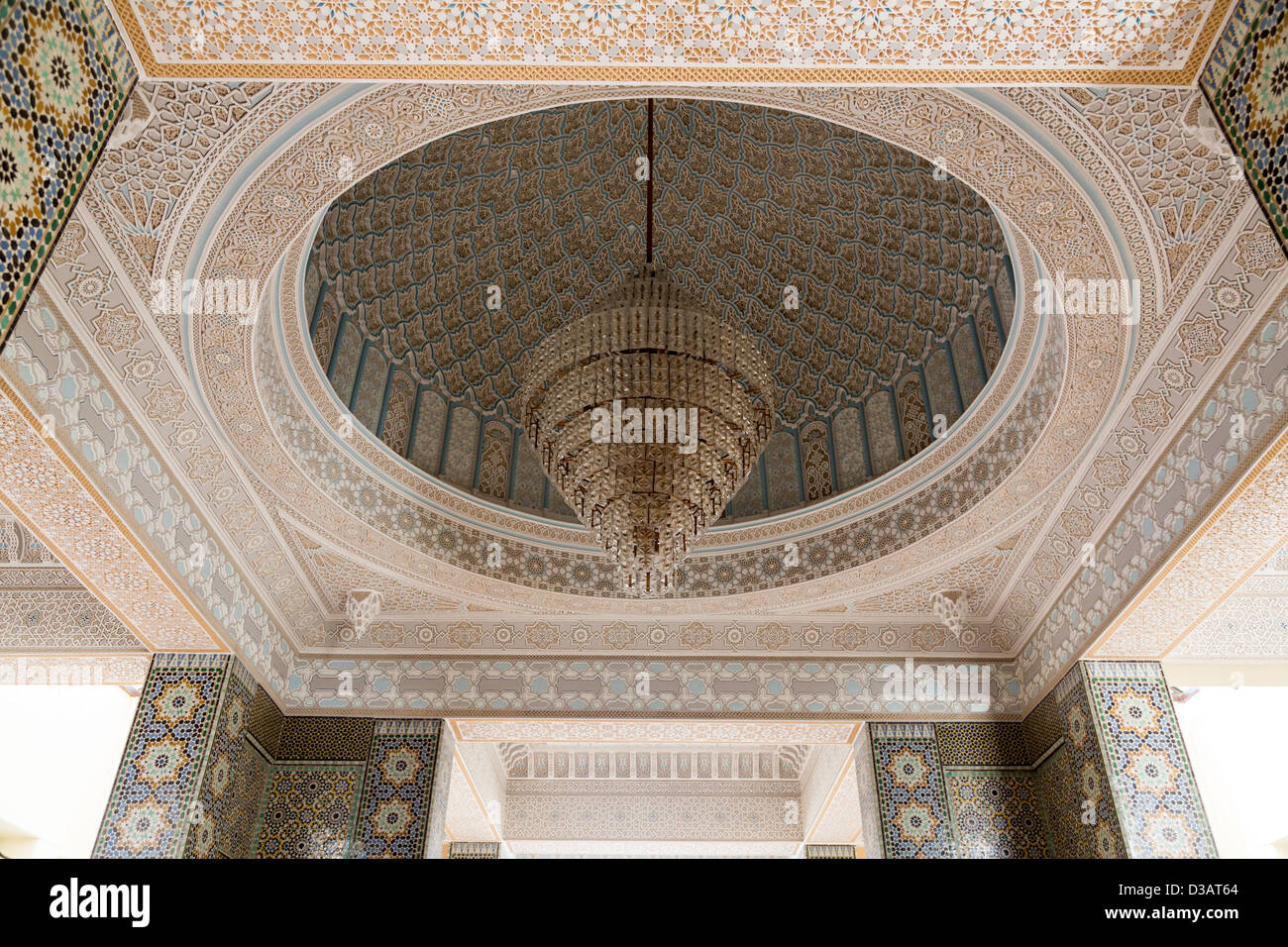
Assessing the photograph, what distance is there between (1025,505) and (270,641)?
165 inches

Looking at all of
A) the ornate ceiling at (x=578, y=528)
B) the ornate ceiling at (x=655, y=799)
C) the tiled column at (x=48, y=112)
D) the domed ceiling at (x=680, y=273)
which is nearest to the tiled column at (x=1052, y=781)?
the ornate ceiling at (x=578, y=528)

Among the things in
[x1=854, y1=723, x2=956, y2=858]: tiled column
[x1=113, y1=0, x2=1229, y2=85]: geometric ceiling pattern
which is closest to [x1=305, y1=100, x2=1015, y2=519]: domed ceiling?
[x1=854, y1=723, x2=956, y2=858]: tiled column

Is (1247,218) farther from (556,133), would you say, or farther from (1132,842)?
(556,133)

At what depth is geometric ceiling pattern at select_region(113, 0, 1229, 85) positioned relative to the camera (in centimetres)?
204

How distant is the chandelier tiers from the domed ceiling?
1.67 metres

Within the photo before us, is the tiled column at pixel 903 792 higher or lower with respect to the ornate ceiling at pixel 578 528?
lower

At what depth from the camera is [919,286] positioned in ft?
17.0

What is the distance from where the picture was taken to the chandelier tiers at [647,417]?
137 inches

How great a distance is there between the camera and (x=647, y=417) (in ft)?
11.3

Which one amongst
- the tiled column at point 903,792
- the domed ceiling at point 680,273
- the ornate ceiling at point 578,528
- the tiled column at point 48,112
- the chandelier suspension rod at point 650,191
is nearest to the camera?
the tiled column at point 48,112

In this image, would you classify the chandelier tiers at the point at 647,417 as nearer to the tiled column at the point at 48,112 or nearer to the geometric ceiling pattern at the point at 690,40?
the geometric ceiling pattern at the point at 690,40

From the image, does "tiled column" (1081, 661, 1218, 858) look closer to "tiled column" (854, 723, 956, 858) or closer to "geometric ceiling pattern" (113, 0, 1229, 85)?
"tiled column" (854, 723, 956, 858)

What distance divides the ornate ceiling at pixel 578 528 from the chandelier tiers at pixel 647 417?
894 mm
